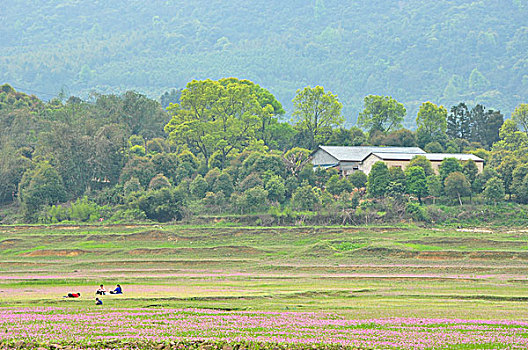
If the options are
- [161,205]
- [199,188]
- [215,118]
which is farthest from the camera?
[215,118]

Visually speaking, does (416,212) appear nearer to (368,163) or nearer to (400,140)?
(368,163)

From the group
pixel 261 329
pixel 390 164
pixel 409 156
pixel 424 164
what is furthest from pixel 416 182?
pixel 261 329

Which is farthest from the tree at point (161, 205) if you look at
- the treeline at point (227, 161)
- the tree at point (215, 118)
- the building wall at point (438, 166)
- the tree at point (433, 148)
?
the tree at point (433, 148)

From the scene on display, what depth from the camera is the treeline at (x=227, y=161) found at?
8450 cm

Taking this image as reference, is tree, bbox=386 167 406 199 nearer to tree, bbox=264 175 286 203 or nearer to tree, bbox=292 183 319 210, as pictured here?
tree, bbox=292 183 319 210

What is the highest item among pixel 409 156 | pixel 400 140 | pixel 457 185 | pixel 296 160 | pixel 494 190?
pixel 400 140

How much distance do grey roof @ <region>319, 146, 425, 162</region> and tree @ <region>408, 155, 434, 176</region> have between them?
22.0ft

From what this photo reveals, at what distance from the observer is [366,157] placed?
9338 cm

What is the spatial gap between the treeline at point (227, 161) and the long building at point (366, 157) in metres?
2.68

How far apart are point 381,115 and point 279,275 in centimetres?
7299

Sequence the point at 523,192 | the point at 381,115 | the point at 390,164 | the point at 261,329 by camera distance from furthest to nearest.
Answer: the point at 381,115, the point at 390,164, the point at 523,192, the point at 261,329

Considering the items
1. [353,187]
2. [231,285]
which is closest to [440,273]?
[231,285]

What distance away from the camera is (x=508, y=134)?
4380 inches

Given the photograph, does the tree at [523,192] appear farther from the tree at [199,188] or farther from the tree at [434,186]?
the tree at [199,188]
